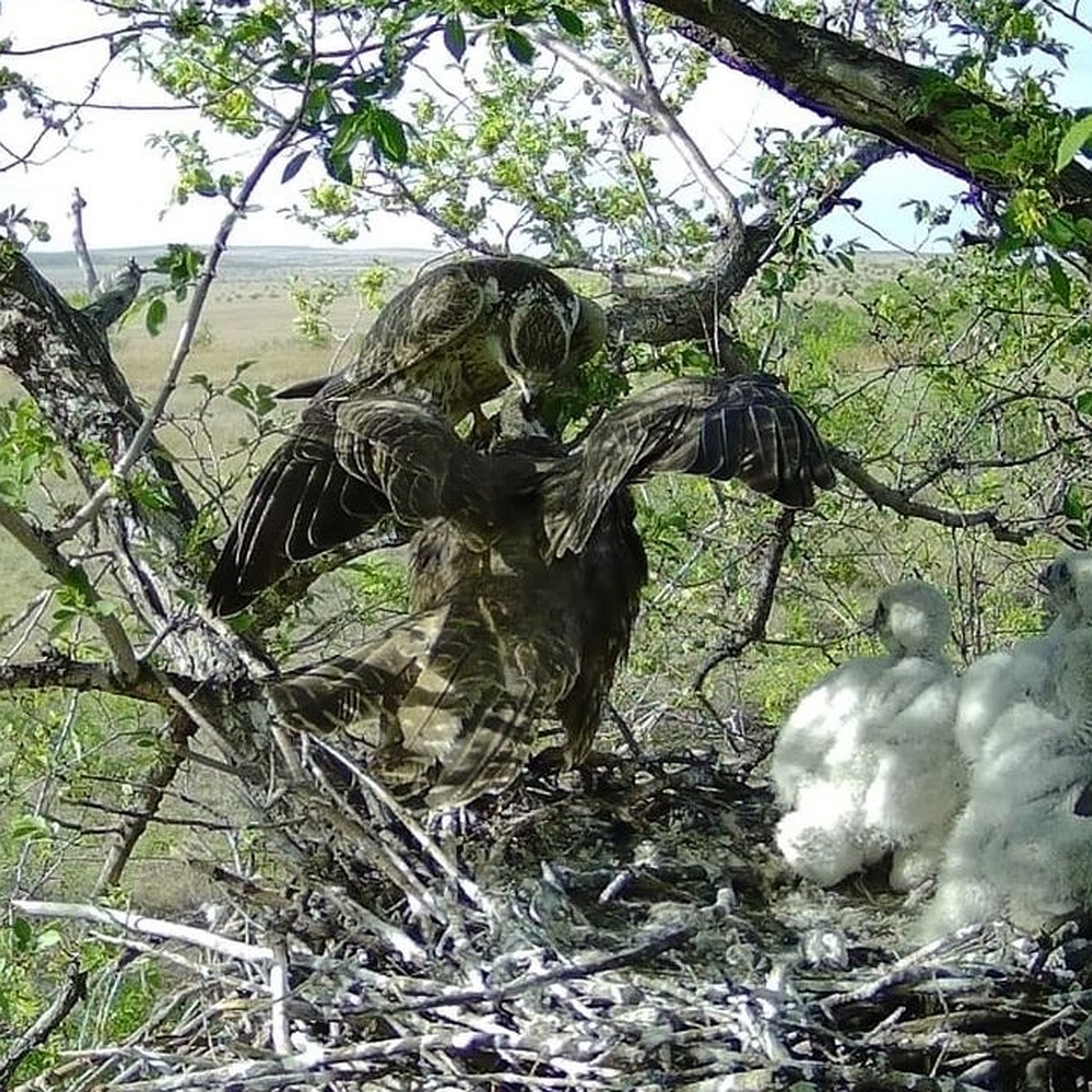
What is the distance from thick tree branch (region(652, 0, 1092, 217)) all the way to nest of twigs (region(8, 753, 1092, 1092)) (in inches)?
52.7

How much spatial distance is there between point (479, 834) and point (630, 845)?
333 mm

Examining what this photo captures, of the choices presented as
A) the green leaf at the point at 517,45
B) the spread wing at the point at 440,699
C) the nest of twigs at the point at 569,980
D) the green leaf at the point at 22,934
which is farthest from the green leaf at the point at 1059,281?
the green leaf at the point at 22,934

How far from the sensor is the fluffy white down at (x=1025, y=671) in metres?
3.04

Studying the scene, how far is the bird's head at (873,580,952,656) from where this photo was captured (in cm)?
339

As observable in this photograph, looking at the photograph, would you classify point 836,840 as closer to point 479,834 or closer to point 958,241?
point 479,834

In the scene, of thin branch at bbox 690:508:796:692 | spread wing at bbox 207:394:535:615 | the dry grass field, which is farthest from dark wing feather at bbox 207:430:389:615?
thin branch at bbox 690:508:796:692

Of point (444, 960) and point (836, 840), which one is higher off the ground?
point (836, 840)

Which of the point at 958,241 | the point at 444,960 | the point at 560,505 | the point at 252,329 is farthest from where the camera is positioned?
the point at 252,329

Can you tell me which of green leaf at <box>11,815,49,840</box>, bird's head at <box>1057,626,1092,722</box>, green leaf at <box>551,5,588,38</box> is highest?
green leaf at <box>551,5,588,38</box>

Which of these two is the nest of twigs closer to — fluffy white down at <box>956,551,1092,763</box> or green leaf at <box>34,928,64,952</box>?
green leaf at <box>34,928,64,952</box>

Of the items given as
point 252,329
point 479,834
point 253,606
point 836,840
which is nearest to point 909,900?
point 836,840

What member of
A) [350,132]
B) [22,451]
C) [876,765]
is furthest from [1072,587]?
[22,451]

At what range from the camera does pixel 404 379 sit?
3.91 m

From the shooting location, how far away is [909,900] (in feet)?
10.5
